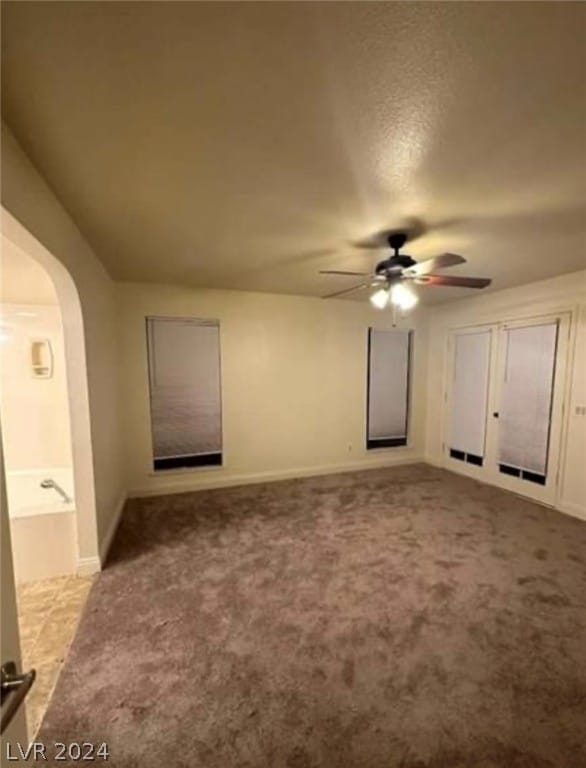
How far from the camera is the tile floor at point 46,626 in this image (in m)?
1.76

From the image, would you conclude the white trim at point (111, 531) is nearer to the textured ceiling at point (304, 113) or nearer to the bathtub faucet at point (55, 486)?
the bathtub faucet at point (55, 486)

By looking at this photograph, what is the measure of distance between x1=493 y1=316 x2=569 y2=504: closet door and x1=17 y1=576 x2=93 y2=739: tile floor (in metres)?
4.42

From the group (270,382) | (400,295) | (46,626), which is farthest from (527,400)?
(46,626)

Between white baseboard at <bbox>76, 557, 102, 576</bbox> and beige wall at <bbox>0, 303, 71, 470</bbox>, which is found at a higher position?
beige wall at <bbox>0, 303, 71, 470</bbox>

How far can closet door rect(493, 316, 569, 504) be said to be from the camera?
3.95 m

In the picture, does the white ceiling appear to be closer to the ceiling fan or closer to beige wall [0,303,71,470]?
beige wall [0,303,71,470]

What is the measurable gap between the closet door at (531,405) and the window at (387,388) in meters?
1.34

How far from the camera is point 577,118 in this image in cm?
147

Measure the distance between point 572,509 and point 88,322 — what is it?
189 inches

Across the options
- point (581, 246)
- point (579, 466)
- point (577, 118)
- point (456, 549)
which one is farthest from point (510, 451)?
point (577, 118)

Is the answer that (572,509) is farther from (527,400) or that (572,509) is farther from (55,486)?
(55,486)

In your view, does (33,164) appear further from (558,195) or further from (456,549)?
(456,549)

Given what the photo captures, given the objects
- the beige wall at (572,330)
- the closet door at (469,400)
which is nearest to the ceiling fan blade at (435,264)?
the beige wall at (572,330)

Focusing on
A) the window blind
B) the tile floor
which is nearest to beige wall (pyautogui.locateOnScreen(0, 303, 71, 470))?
the tile floor
